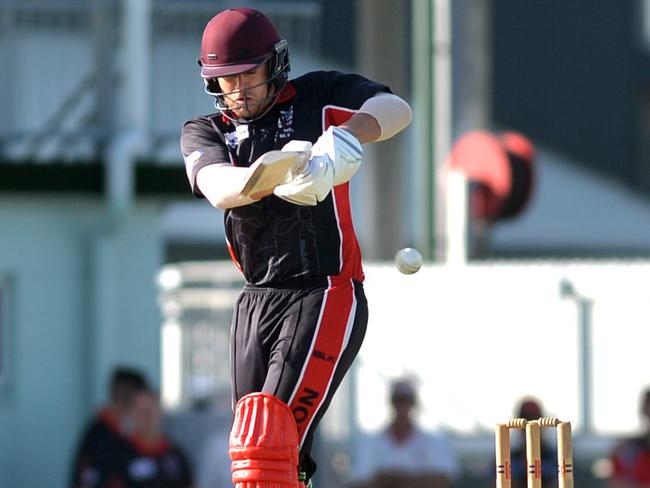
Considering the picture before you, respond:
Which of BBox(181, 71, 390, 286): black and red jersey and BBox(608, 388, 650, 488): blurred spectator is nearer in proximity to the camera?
BBox(181, 71, 390, 286): black and red jersey

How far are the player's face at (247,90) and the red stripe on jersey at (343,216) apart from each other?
0.23m

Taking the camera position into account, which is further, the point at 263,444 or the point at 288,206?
the point at 288,206

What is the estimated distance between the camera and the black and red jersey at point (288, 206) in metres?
5.56

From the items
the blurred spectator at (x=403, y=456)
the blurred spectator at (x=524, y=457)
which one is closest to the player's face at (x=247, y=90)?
the blurred spectator at (x=524, y=457)

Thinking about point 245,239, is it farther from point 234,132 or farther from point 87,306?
point 87,306

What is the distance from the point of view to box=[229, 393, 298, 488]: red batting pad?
5.29m

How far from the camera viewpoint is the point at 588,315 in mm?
12922

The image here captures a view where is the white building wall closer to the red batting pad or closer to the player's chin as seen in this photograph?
the player's chin

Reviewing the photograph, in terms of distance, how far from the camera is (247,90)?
18.1ft

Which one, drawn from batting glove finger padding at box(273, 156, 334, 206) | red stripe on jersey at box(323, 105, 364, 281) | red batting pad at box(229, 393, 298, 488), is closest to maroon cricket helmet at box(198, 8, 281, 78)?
red stripe on jersey at box(323, 105, 364, 281)

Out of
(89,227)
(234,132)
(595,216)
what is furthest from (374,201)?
(234,132)

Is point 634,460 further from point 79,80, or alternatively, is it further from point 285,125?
point 285,125

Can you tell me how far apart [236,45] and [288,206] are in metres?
0.53

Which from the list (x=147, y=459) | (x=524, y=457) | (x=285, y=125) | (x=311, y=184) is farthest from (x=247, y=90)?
(x=147, y=459)
